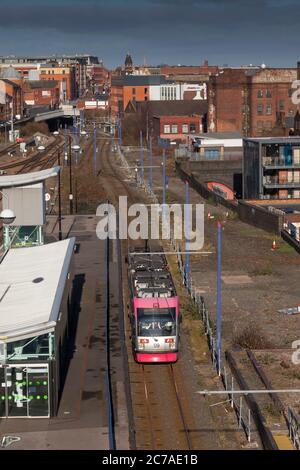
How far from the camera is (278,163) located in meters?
55.2

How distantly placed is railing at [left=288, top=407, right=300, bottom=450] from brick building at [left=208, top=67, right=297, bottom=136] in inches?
2992

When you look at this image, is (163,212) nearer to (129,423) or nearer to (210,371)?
(210,371)

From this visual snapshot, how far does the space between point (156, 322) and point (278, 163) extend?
33.0 m

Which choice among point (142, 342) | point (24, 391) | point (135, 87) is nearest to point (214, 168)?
point (142, 342)

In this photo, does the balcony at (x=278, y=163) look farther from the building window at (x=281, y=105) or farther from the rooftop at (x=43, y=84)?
the rooftop at (x=43, y=84)

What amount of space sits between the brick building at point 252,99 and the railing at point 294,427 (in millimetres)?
75989

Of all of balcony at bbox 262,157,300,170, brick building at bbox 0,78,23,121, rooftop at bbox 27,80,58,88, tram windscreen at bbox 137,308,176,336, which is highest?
rooftop at bbox 27,80,58,88

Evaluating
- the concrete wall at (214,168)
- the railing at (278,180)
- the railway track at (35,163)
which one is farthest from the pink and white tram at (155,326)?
the railway track at (35,163)

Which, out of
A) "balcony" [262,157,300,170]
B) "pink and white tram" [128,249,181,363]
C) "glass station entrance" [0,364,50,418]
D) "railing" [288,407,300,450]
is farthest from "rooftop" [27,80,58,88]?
"railing" [288,407,300,450]

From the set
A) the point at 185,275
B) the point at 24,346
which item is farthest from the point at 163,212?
the point at 24,346

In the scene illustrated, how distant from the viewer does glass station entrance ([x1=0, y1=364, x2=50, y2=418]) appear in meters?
19.7

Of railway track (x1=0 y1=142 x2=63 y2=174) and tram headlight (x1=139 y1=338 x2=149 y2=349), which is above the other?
railway track (x1=0 y1=142 x2=63 y2=174)

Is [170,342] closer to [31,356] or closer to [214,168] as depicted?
[31,356]

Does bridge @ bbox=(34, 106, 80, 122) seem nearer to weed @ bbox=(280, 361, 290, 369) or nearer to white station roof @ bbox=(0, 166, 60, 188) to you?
white station roof @ bbox=(0, 166, 60, 188)
